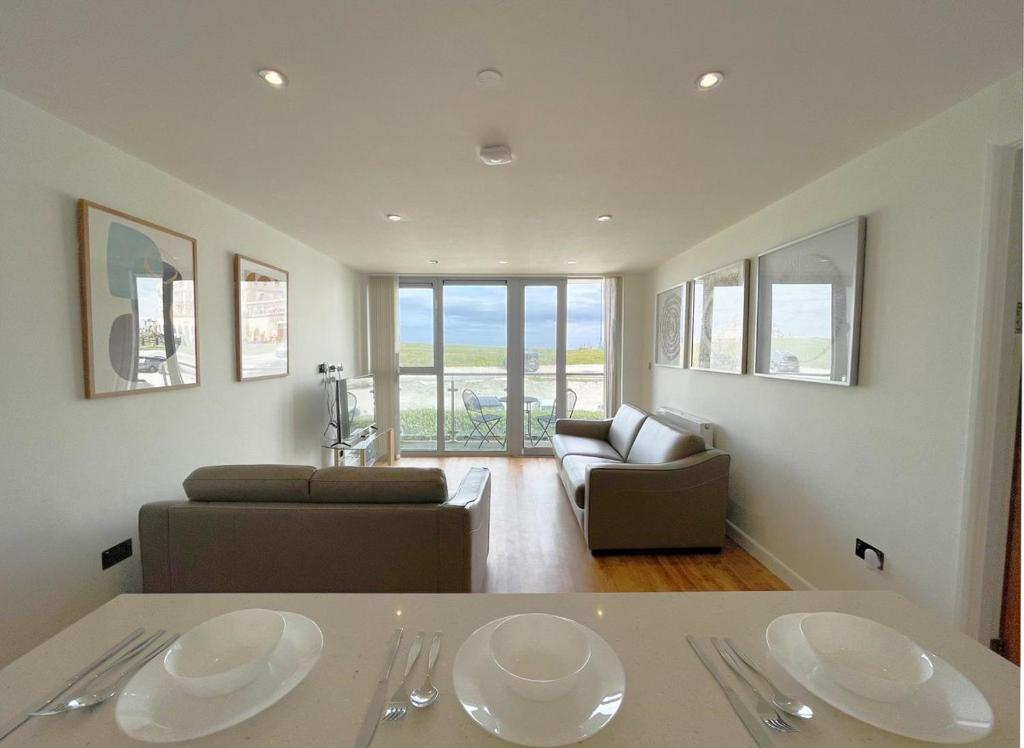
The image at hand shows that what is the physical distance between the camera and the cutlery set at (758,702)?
57 centimetres

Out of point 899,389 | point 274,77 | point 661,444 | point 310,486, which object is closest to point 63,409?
→ point 310,486

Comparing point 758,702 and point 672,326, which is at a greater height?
point 672,326

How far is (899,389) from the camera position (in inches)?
72.8

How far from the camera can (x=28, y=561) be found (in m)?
1.65

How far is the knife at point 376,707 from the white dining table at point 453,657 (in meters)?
0.01

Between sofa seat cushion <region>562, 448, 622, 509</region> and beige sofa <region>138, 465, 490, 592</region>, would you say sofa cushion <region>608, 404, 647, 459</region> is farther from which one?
beige sofa <region>138, 465, 490, 592</region>

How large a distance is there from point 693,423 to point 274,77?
3493 millimetres

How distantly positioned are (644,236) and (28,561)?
4.11 metres

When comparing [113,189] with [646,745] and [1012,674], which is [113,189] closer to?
[646,745]

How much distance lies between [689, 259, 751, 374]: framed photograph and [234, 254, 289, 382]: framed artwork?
358 centimetres

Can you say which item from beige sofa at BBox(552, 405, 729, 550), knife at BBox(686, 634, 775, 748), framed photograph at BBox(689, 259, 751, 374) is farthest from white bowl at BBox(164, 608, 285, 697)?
framed photograph at BBox(689, 259, 751, 374)

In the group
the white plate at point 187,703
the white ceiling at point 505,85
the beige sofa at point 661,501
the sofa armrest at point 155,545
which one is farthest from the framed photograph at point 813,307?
the sofa armrest at point 155,545

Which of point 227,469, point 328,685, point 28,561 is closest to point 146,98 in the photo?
point 227,469

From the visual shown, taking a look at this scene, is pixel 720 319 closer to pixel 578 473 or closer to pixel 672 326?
pixel 672 326
